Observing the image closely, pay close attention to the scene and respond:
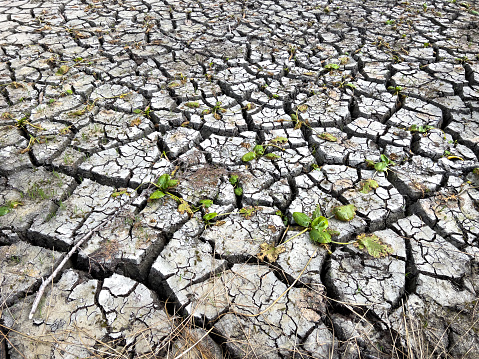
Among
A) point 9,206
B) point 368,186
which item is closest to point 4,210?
point 9,206

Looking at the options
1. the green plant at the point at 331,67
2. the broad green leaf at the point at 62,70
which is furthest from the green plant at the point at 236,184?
the broad green leaf at the point at 62,70

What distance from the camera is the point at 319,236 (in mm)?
2150

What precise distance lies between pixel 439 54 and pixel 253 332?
3.94 metres

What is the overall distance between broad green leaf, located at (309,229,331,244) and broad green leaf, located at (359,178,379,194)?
54 centimetres

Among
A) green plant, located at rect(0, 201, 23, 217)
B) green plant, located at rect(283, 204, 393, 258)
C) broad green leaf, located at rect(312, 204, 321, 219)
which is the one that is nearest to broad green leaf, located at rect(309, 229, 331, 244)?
green plant, located at rect(283, 204, 393, 258)

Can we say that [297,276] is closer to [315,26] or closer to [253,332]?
[253,332]

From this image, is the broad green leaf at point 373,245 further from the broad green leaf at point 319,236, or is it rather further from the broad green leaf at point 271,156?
the broad green leaf at point 271,156

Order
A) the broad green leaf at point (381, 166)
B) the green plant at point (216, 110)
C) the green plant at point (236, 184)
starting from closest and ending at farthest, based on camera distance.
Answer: the green plant at point (236, 184) → the broad green leaf at point (381, 166) → the green plant at point (216, 110)

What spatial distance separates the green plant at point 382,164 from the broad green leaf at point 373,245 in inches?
25.4

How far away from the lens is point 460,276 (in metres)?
1.99

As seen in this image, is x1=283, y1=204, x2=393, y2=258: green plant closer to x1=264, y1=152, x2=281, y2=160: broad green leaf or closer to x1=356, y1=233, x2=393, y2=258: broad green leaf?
x1=356, y1=233, x2=393, y2=258: broad green leaf

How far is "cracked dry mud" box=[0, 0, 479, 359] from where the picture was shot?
5.86ft

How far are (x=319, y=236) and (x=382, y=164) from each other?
92cm

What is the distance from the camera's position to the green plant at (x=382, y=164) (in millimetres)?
2643
